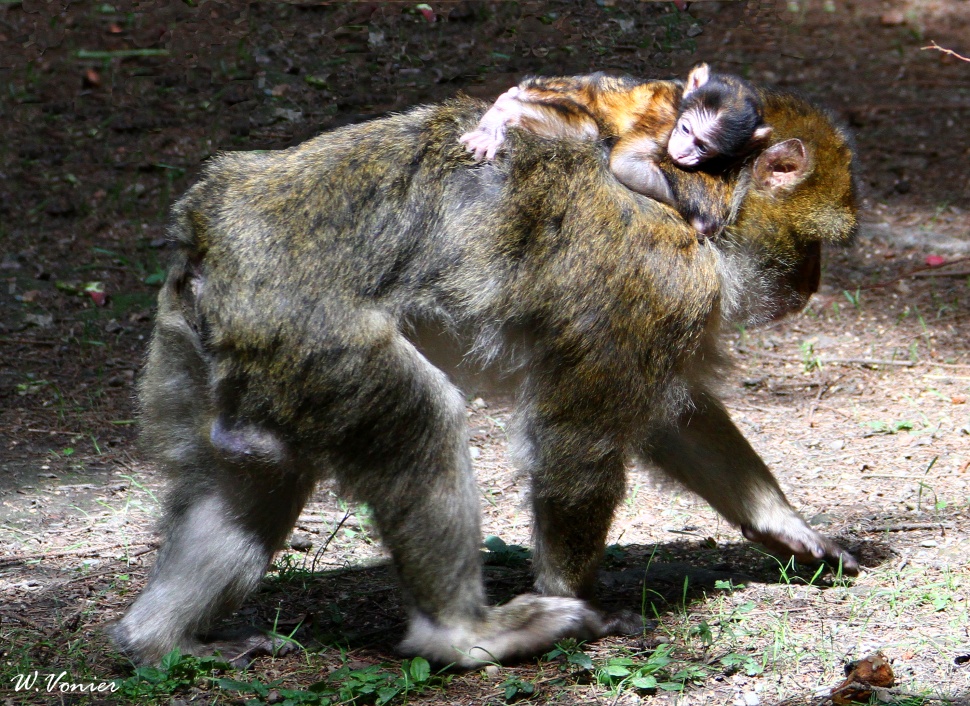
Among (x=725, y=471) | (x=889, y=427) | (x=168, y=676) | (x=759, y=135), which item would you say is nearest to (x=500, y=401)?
(x=725, y=471)

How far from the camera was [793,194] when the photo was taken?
4105 millimetres

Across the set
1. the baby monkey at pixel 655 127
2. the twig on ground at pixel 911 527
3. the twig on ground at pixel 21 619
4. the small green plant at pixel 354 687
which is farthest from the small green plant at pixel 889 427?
the twig on ground at pixel 21 619

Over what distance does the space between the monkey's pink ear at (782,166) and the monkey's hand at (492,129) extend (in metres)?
0.93

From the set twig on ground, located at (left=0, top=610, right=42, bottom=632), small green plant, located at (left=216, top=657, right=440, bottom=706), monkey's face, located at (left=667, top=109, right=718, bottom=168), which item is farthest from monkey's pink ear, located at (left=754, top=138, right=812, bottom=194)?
twig on ground, located at (left=0, top=610, right=42, bottom=632)

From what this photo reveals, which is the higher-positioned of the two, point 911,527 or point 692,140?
point 692,140

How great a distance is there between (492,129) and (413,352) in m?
0.84

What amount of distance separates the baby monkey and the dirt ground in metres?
0.92

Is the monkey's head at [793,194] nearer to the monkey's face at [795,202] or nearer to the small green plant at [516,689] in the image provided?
the monkey's face at [795,202]

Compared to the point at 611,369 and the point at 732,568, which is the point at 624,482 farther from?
the point at 732,568

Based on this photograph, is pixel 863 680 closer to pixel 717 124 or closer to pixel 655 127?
pixel 717 124

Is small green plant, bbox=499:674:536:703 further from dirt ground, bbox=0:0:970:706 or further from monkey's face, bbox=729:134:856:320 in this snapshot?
monkey's face, bbox=729:134:856:320

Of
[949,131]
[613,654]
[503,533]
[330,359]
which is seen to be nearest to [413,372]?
[330,359]

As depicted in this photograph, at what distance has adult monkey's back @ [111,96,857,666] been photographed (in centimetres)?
361

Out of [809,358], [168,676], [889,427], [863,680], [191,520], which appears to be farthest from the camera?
[809,358]
